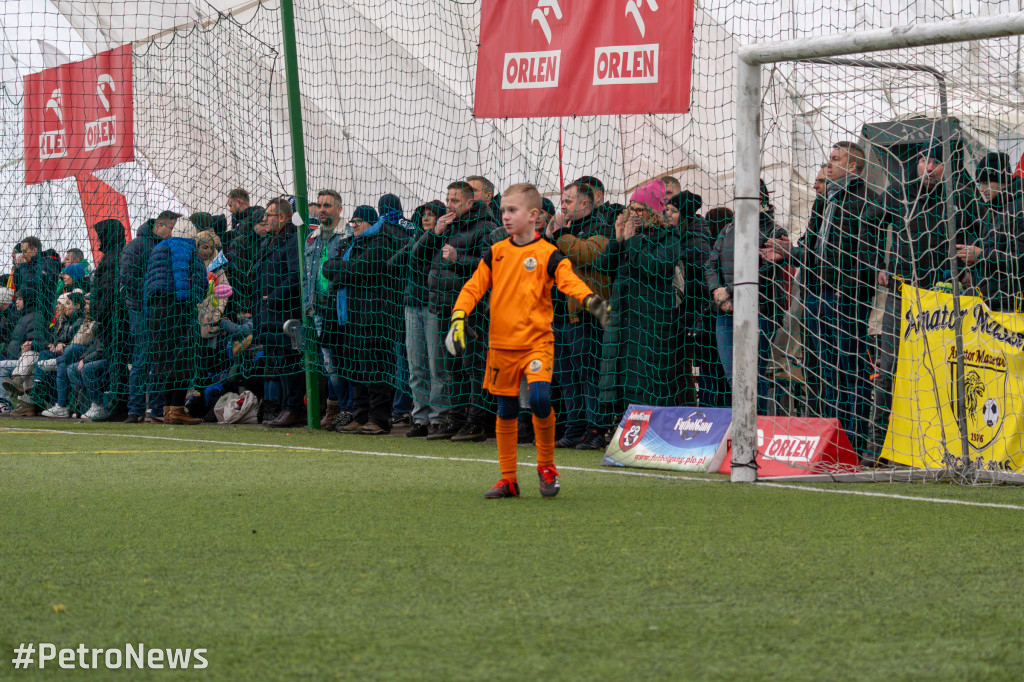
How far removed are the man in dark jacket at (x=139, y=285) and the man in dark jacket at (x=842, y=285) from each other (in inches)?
256

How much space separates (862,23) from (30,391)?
9.52m

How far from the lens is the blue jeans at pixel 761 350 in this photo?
7.71 metres

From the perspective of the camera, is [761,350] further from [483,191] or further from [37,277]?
[37,277]

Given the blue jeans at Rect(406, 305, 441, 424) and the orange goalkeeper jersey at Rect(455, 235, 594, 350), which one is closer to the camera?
the orange goalkeeper jersey at Rect(455, 235, 594, 350)

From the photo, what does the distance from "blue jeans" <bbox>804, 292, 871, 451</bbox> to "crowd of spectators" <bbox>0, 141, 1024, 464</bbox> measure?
0.04ft

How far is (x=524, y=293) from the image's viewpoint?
6020 mm

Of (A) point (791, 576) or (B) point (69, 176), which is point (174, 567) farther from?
(B) point (69, 176)

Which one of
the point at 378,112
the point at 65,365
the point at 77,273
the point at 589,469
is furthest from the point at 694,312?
the point at 77,273

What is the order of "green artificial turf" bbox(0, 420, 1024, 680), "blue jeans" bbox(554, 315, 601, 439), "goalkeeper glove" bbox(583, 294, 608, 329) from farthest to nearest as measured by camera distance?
"blue jeans" bbox(554, 315, 601, 439)
"goalkeeper glove" bbox(583, 294, 608, 329)
"green artificial turf" bbox(0, 420, 1024, 680)

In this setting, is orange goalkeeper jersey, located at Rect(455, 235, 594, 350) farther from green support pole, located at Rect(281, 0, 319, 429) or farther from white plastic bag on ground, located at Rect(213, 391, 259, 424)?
white plastic bag on ground, located at Rect(213, 391, 259, 424)

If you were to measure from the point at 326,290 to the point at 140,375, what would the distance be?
242cm

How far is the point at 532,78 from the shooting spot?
9.33 metres

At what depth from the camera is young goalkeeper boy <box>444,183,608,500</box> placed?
5977 millimetres

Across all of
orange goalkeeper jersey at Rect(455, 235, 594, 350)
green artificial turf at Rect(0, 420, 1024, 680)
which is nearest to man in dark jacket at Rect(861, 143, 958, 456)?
green artificial turf at Rect(0, 420, 1024, 680)
